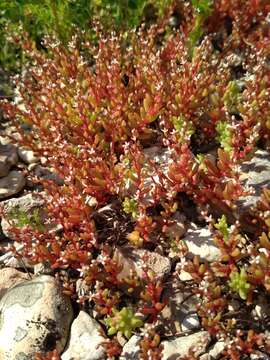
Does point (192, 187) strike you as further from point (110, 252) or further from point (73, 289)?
point (73, 289)

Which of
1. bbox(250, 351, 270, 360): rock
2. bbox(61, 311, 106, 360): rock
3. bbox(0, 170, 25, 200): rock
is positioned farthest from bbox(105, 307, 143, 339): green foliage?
bbox(0, 170, 25, 200): rock

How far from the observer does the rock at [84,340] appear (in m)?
3.61

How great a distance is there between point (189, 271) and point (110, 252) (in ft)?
2.48

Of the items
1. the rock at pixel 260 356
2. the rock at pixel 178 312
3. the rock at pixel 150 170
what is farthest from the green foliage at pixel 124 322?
the rock at pixel 150 170

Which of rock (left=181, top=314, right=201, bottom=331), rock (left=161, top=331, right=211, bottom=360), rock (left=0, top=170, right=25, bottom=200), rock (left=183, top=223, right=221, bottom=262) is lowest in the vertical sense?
rock (left=161, top=331, right=211, bottom=360)

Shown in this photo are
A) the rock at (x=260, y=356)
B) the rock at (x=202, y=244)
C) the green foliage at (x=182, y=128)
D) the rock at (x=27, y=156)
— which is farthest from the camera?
the rock at (x=27, y=156)

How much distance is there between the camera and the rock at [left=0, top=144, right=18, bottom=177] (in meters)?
4.73

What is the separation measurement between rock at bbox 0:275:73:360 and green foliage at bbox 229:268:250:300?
1.31 meters

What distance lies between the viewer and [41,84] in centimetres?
498

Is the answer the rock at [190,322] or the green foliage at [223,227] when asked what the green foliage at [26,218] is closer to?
the rock at [190,322]

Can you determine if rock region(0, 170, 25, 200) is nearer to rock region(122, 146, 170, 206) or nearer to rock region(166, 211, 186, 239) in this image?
rock region(122, 146, 170, 206)

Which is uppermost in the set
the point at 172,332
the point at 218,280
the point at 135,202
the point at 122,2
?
the point at 122,2

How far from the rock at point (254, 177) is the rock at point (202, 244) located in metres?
0.30

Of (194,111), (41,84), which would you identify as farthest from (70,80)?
(194,111)
